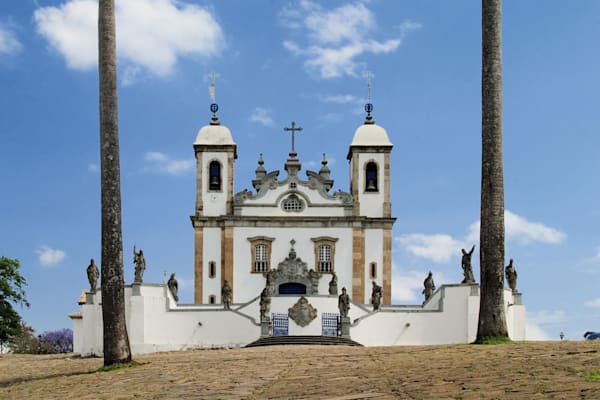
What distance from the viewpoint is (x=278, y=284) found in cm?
4809

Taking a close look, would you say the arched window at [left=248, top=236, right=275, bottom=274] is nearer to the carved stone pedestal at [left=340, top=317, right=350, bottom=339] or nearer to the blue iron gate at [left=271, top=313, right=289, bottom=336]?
the blue iron gate at [left=271, top=313, right=289, bottom=336]

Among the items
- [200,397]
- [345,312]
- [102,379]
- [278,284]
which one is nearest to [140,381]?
[102,379]

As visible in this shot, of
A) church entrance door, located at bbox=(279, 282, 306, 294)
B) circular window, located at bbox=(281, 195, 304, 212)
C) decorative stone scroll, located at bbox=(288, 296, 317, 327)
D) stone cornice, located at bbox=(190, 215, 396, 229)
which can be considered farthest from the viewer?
circular window, located at bbox=(281, 195, 304, 212)

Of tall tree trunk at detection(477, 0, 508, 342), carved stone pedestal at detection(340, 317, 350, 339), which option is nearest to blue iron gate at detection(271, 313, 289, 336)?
carved stone pedestal at detection(340, 317, 350, 339)

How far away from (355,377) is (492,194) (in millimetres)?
7251

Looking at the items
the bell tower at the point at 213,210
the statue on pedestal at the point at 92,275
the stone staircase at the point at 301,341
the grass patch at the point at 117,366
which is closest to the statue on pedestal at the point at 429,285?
the stone staircase at the point at 301,341

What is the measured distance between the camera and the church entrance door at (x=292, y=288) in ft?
159

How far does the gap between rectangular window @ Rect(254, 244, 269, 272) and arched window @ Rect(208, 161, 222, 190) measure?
405cm

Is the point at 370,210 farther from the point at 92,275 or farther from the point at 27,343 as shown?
the point at 27,343

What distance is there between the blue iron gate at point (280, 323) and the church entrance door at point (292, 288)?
31.6 feet

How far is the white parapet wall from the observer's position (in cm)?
3662

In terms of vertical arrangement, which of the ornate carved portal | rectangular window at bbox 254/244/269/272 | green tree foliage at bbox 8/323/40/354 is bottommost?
green tree foliage at bbox 8/323/40/354

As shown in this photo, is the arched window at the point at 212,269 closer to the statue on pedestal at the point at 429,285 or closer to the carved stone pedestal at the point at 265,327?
the statue on pedestal at the point at 429,285

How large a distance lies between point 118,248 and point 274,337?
1537 centimetres
